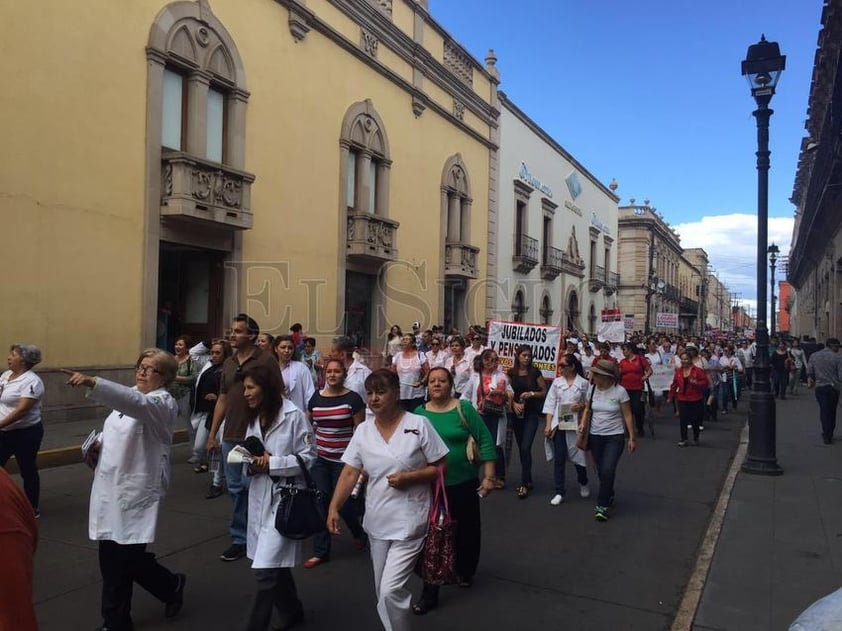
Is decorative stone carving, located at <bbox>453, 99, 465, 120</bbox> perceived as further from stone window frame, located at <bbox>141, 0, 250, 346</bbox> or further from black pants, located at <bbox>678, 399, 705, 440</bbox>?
black pants, located at <bbox>678, 399, 705, 440</bbox>

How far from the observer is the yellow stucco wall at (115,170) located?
430 inches

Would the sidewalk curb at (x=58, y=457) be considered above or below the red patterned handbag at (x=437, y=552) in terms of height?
below

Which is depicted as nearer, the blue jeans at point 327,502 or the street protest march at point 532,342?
the blue jeans at point 327,502

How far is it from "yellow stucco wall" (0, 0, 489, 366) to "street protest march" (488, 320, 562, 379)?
5.99 m

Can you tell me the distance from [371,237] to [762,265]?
11706mm

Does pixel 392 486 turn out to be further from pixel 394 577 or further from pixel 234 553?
pixel 234 553

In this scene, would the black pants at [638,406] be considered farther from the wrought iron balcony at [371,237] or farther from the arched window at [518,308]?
the arched window at [518,308]

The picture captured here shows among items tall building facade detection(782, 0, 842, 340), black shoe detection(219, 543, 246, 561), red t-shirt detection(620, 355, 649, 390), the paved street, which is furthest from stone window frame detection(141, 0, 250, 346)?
tall building facade detection(782, 0, 842, 340)

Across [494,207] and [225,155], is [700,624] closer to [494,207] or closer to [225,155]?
[225,155]

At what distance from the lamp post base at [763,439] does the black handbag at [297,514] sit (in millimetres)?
7040

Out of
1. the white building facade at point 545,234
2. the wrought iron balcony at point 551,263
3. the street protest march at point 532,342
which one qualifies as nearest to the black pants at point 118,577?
the street protest march at point 532,342

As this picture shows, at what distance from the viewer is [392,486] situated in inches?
151

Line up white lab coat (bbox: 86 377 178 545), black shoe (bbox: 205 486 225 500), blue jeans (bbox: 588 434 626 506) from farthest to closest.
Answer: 1. black shoe (bbox: 205 486 225 500)
2. blue jeans (bbox: 588 434 626 506)
3. white lab coat (bbox: 86 377 178 545)

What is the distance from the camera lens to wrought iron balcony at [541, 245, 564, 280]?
34.1 meters
